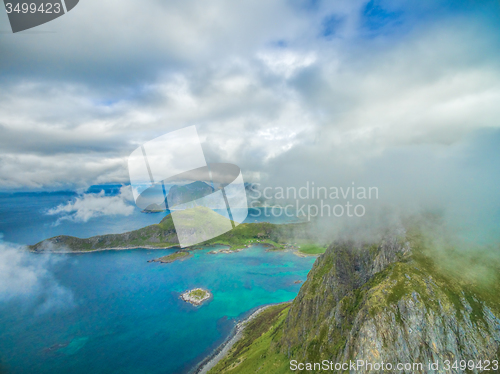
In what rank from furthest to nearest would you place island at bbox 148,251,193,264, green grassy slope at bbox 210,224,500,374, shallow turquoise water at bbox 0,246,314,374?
1. island at bbox 148,251,193,264
2. shallow turquoise water at bbox 0,246,314,374
3. green grassy slope at bbox 210,224,500,374

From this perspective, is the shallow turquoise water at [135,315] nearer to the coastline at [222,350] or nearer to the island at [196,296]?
the coastline at [222,350]

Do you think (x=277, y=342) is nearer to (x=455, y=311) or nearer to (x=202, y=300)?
(x=455, y=311)

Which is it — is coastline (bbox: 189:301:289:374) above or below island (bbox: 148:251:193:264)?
above

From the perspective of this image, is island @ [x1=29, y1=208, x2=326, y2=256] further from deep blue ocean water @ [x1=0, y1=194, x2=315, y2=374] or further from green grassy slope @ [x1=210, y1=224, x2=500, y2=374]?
green grassy slope @ [x1=210, y1=224, x2=500, y2=374]

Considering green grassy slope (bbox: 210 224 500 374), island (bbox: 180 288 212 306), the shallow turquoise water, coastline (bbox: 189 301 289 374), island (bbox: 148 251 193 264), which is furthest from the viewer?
island (bbox: 148 251 193 264)

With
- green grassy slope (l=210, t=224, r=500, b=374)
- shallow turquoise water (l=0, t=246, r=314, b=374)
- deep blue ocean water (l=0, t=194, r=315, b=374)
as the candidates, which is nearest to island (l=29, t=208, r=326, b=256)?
deep blue ocean water (l=0, t=194, r=315, b=374)
